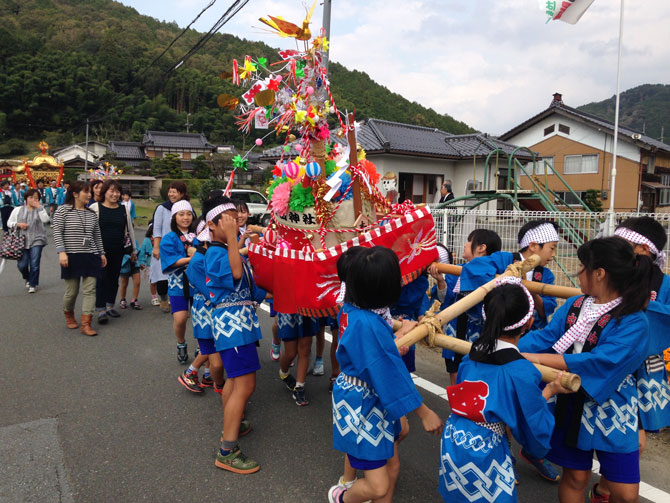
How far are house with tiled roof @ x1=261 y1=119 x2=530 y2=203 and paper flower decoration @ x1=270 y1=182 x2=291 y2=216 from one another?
14.2 meters

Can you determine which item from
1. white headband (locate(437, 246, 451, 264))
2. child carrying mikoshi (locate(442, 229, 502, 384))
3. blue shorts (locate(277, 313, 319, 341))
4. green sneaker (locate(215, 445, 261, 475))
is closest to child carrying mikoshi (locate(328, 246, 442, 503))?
green sneaker (locate(215, 445, 261, 475))

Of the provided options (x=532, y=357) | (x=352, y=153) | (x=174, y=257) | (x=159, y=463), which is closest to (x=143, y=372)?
(x=174, y=257)

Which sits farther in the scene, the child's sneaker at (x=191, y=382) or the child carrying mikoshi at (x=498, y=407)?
the child's sneaker at (x=191, y=382)

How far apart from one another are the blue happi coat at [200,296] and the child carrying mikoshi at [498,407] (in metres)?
2.18

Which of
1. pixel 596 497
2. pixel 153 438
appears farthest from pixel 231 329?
pixel 596 497

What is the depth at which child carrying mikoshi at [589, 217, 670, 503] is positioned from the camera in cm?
252

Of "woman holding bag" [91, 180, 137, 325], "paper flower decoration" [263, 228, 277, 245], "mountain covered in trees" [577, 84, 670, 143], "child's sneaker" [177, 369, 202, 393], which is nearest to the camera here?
"paper flower decoration" [263, 228, 277, 245]

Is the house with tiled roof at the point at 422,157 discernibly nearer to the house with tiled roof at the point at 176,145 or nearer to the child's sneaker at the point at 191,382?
the child's sneaker at the point at 191,382

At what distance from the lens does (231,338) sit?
334cm

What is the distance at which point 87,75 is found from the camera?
5384cm

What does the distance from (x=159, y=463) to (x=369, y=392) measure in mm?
1902

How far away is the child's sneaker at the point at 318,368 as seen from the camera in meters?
4.96

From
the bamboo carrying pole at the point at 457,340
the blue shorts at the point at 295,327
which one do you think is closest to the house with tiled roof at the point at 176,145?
the blue shorts at the point at 295,327

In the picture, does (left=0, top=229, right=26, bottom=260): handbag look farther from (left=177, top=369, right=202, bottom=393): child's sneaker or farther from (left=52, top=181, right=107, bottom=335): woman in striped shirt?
(left=177, top=369, right=202, bottom=393): child's sneaker
